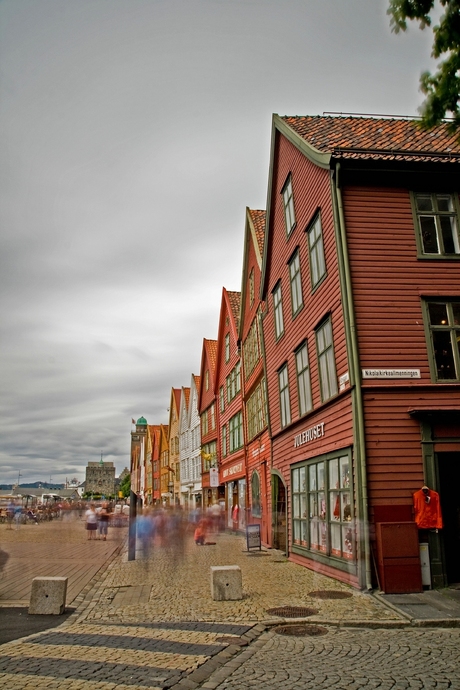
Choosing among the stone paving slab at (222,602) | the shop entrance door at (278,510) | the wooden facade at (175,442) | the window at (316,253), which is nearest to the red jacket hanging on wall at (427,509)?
the stone paving slab at (222,602)

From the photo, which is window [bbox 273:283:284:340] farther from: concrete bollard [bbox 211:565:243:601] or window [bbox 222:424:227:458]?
window [bbox 222:424:227:458]

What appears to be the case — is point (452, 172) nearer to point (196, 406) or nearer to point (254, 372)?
point (254, 372)

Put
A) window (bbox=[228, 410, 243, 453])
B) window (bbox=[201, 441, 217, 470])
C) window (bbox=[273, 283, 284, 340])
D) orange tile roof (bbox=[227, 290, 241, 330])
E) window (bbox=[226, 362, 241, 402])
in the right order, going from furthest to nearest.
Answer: window (bbox=[201, 441, 217, 470]), orange tile roof (bbox=[227, 290, 241, 330]), window (bbox=[226, 362, 241, 402]), window (bbox=[228, 410, 243, 453]), window (bbox=[273, 283, 284, 340])

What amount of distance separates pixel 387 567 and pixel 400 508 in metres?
1.16

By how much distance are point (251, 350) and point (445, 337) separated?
621 inches

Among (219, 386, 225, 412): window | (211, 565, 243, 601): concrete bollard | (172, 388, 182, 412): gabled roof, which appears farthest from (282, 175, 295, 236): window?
(172, 388, 182, 412): gabled roof

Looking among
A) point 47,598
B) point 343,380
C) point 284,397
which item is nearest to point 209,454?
point 284,397

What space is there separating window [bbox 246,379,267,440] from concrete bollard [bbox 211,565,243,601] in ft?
44.0

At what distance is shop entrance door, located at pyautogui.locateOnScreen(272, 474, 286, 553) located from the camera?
2106cm

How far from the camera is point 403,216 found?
13883 mm

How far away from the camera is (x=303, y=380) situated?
17.3m

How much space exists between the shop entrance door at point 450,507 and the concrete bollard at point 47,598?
7435mm

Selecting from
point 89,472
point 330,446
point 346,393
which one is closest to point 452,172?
point 346,393

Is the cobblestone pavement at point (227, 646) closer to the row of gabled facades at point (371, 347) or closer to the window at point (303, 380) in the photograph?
the row of gabled facades at point (371, 347)
